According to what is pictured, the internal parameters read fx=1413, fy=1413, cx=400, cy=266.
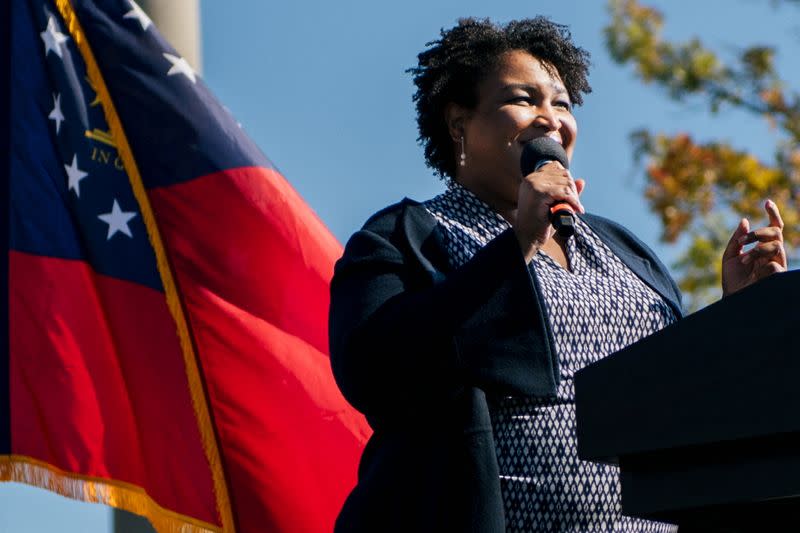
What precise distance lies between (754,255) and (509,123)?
60 cm

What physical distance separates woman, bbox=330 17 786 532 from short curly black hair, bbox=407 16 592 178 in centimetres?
33

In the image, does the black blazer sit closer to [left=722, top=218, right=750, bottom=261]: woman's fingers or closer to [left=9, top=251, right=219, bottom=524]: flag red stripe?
[left=722, top=218, right=750, bottom=261]: woman's fingers

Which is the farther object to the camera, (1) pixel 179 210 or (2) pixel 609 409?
(1) pixel 179 210

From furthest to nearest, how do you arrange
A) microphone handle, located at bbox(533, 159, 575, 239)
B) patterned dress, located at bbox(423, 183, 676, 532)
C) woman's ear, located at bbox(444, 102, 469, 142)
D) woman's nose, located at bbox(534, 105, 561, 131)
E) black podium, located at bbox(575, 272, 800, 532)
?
woman's ear, located at bbox(444, 102, 469, 142) < woman's nose, located at bbox(534, 105, 561, 131) < patterned dress, located at bbox(423, 183, 676, 532) < microphone handle, located at bbox(533, 159, 575, 239) < black podium, located at bbox(575, 272, 800, 532)

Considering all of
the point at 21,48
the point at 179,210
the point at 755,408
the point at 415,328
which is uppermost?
the point at 21,48

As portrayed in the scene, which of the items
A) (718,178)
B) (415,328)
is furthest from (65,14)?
(718,178)

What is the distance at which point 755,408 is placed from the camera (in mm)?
1643

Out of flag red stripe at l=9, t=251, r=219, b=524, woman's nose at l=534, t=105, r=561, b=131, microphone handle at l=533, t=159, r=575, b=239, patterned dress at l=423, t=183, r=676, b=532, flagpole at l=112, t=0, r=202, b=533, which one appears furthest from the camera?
flagpole at l=112, t=0, r=202, b=533

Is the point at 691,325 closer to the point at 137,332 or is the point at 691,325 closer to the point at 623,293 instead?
the point at 623,293

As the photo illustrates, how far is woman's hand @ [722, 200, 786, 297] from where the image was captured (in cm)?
264

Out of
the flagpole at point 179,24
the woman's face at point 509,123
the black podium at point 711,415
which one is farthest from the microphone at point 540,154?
the flagpole at point 179,24

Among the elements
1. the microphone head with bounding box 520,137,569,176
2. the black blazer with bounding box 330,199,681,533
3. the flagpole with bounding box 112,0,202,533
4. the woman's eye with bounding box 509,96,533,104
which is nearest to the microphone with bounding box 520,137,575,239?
the microphone head with bounding box 520,137,569,176

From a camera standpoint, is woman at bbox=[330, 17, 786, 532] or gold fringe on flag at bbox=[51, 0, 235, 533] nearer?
woman at bbox=[330, 17, 786, 532]

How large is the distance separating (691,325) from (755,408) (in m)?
0.13
